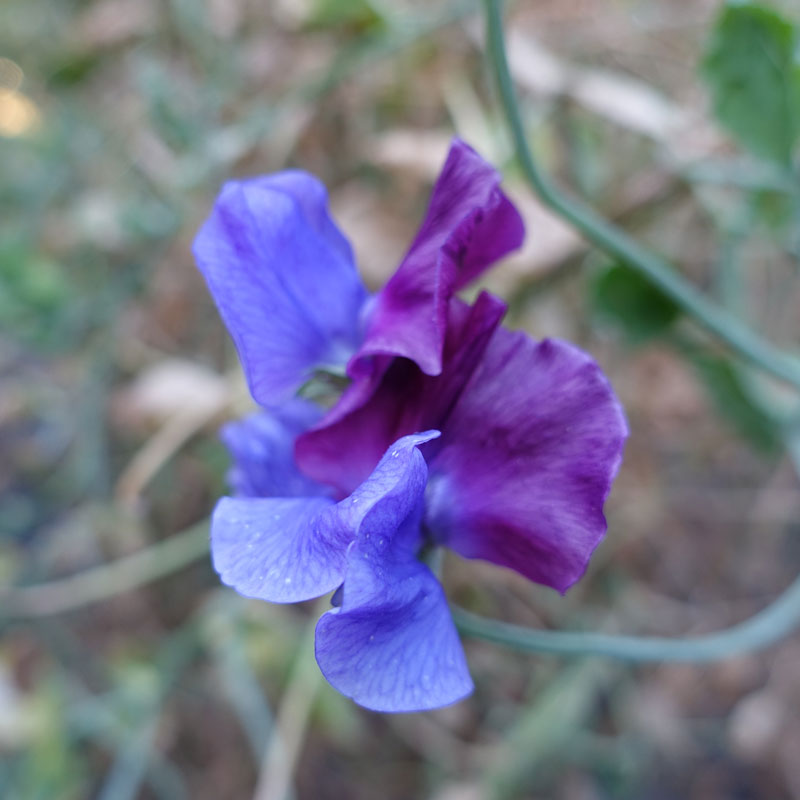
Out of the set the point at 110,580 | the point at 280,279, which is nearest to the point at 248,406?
the point at 110,580

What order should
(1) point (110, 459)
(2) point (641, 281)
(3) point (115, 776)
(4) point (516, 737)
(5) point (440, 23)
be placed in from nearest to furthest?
1. (2) point (641, 281)
2. (5) point (440, 23)
3. (4) point (516, 737)
4. (3) point (115, 776)
5. (1) point (110, 459)

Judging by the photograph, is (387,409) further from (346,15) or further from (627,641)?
(346,15)

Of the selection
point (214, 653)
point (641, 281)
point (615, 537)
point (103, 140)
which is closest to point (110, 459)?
point (214, 653)

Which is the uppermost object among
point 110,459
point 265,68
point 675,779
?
point 265,68

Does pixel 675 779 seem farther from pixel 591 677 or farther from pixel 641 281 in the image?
pixel 641 281

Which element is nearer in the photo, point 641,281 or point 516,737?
point 641,281

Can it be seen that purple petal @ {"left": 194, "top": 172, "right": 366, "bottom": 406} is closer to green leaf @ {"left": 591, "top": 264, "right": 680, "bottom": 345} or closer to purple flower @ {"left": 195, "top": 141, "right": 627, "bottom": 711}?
purple flower @ {"left": 195, "top": 141, "right": 627, "bottom": 711}

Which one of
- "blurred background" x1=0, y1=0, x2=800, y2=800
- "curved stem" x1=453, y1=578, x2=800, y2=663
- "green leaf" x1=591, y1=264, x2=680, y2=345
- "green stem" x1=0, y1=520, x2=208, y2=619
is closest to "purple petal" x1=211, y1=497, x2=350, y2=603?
"curved stem" x1=453, y1=578, x2=800, y2=663
